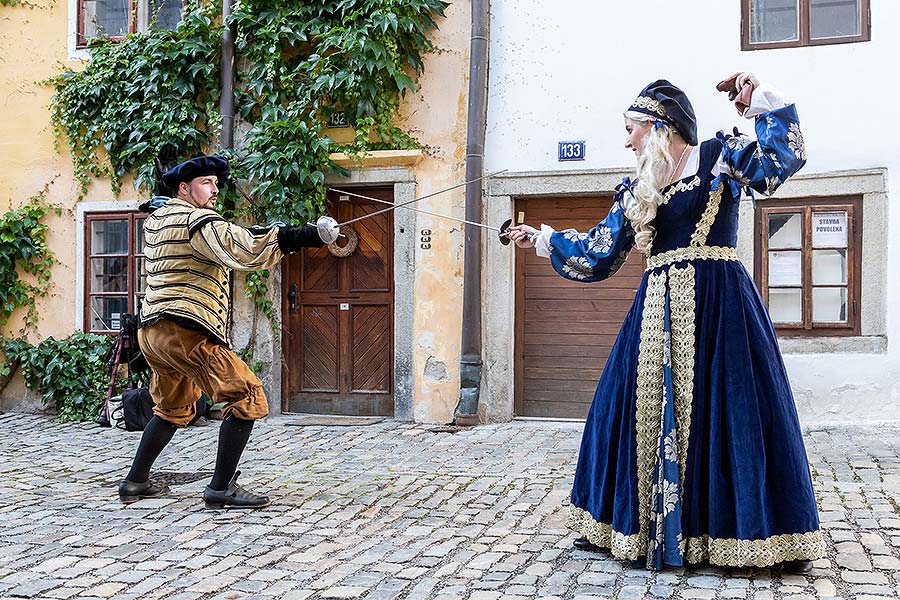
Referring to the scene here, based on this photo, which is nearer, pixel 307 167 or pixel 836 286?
pixel 836 286

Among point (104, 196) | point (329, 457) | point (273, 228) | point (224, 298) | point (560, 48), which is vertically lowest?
point (329, 457)

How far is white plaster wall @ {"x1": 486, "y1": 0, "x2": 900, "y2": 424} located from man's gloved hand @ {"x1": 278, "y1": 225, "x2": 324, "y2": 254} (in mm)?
3836

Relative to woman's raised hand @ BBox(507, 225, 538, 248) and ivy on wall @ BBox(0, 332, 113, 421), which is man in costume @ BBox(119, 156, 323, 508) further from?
ivy on wall @ BBox(0, 332, 113, 421)

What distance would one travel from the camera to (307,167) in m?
8.24

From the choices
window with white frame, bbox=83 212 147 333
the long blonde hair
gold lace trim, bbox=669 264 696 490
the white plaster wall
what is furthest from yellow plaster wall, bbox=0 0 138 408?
gold lace trim, bbox=669 264 696 490

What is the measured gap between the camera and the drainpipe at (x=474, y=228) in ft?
26.3

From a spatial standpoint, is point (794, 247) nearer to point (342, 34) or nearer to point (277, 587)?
point (342, 34)

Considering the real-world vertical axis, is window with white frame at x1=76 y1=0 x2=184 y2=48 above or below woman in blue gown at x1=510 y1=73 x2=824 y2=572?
above

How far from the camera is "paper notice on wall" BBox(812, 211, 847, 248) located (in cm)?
757

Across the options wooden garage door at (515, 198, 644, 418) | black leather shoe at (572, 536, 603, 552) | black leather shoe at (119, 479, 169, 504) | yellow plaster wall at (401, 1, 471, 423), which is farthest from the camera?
yellow plaster wall at (401, 1, 471, 423)

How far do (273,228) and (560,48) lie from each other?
4.16 metres

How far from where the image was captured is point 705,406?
360 cm

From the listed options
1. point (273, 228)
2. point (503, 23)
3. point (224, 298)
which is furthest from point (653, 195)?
point (503, 23)

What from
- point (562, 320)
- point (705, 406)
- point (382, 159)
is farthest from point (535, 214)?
point (705, 406)
